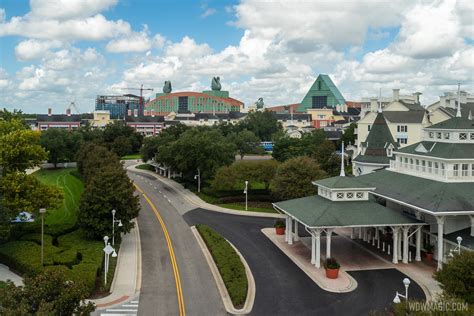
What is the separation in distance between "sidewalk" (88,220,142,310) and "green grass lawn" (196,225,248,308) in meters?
5.35

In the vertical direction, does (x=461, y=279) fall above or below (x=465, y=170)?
below

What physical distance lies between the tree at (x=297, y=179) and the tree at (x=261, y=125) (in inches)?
3465

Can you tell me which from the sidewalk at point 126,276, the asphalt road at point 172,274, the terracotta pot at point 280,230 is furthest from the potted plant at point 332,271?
the sidewalk at point 126,276

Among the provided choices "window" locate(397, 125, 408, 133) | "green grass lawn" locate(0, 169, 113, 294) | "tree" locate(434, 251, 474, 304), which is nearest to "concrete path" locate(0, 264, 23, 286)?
"green grass lawn" locate(0, 169, 113, 294)

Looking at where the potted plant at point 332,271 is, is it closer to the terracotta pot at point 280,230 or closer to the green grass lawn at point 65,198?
the terracotta pot at point 280,230

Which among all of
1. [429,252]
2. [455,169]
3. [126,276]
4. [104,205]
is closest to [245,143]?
[104,205]

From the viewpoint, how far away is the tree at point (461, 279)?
74.8ft

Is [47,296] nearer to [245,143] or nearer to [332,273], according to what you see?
[332,273]

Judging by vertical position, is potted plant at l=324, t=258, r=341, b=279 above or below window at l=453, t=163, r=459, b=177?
below

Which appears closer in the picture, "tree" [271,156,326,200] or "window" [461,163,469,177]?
"window" [461,163,469,177]

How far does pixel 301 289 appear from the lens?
29031mm

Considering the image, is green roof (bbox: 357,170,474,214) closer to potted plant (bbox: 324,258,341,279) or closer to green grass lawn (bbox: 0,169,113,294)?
potted plant (bbox: 324,258,341,279)

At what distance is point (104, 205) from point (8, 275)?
9.04 meters

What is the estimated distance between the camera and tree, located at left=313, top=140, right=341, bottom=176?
227ft
